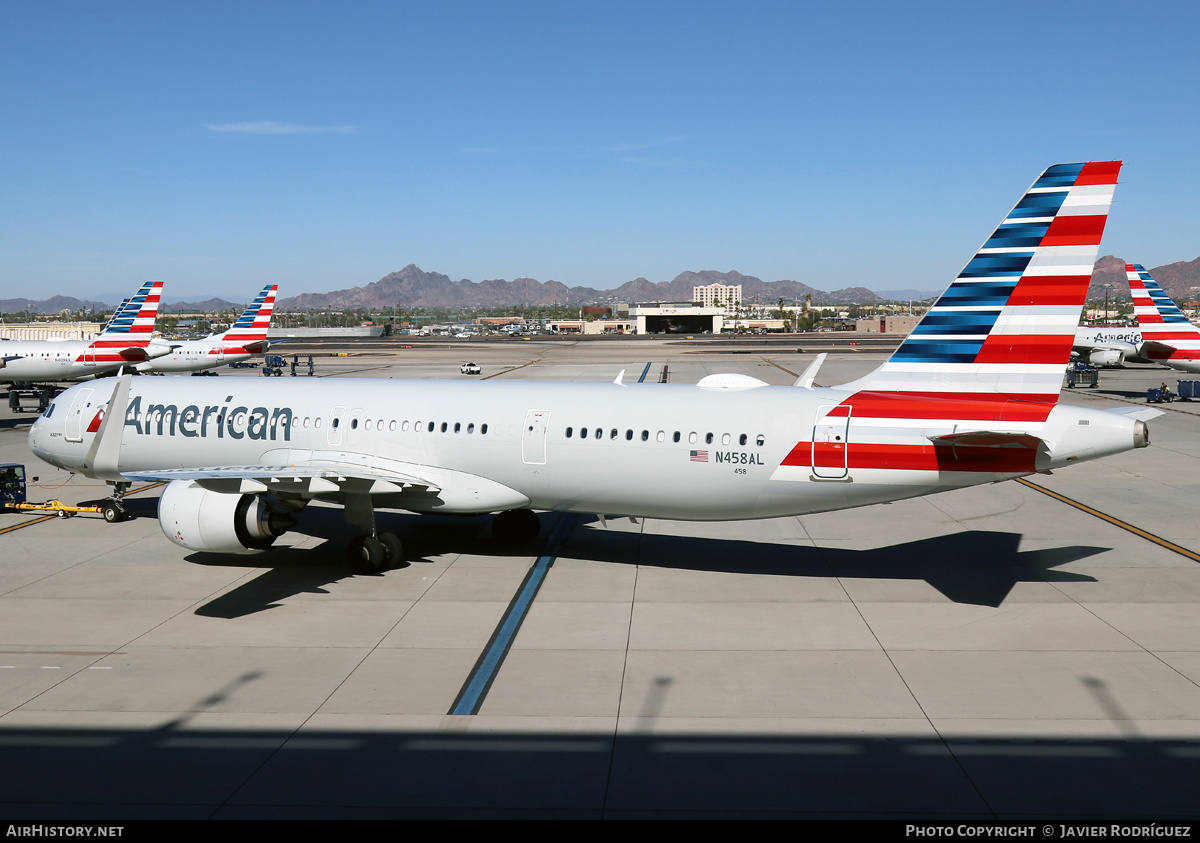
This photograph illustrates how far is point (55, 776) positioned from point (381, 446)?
11283 mm

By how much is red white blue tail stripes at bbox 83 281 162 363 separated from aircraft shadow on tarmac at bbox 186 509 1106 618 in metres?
38.9

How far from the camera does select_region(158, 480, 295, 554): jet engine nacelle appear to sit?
727 inches

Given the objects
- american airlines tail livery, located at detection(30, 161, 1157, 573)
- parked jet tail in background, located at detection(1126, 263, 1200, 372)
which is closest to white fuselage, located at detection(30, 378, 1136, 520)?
american airlines tail livery, located at detection(30, 161, 1157, 573)

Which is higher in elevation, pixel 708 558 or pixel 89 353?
pixel 89 353

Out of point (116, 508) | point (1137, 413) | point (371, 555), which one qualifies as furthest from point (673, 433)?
point (116, 508)

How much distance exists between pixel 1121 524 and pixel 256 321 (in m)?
61.6

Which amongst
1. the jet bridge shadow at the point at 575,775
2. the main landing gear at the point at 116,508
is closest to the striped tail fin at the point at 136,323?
the main landing gear at the point at 116,508

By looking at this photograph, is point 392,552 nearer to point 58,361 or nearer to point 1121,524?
point 1121,524

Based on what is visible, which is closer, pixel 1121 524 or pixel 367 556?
pixel 367 556

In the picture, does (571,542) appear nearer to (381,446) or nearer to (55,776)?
(381,446)

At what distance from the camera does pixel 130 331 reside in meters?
58.3

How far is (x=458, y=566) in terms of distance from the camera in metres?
20.6
